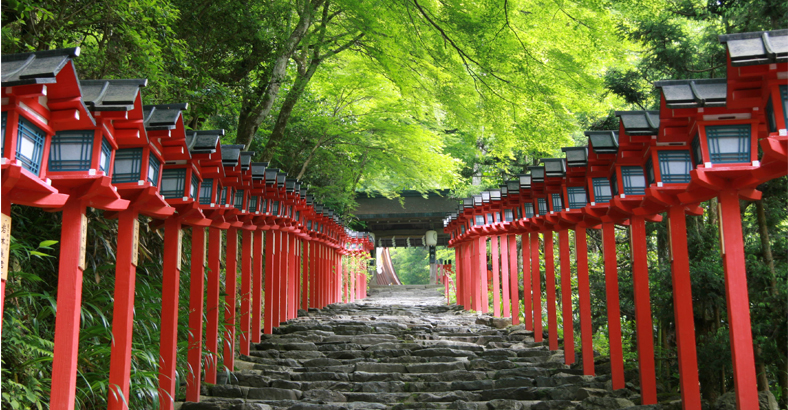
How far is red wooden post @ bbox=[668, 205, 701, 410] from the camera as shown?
570 cm

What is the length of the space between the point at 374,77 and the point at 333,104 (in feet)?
4.44

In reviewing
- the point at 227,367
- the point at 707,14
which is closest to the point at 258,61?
the point at 227,367

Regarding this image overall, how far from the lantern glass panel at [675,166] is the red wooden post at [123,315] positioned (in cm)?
472

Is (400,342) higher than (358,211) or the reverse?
the reverse

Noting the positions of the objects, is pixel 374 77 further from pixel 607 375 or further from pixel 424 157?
pixel 607 375

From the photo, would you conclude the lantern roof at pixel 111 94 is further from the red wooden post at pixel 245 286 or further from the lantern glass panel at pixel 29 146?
the red wooden post at pixel 245 286

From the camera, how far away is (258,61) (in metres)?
11.8

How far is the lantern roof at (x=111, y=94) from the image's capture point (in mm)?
4078

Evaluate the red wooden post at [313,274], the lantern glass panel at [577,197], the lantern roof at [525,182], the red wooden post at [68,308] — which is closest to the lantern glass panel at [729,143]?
the lantern glass panel at [577,197]

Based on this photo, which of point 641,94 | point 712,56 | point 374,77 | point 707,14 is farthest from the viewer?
point 374,77

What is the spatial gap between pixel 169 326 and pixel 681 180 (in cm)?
511

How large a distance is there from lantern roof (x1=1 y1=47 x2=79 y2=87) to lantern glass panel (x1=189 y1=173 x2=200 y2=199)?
313 cm

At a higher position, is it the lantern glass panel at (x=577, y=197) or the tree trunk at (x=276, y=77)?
the tree trunk at (x=276, y=77)

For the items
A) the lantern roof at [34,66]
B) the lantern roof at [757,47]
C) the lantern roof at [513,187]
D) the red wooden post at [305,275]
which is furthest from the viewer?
the red wooden post at [305,275]
